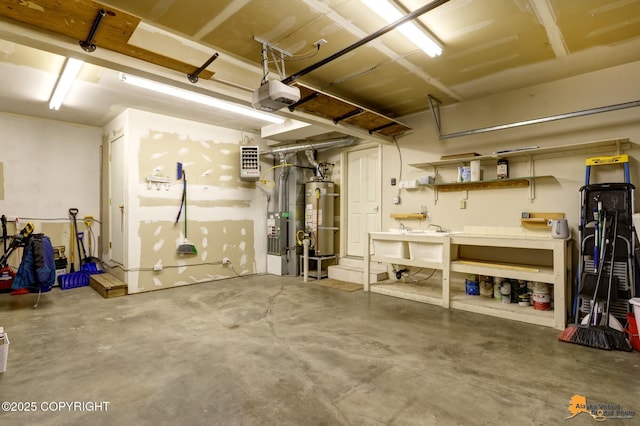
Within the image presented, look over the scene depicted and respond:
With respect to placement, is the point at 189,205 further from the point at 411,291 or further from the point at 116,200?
the point at 411,291

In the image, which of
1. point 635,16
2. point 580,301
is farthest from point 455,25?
point 580,301

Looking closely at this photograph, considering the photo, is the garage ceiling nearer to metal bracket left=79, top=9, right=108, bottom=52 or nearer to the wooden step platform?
metal bracket left=79, top=9, right=108, bottom=52

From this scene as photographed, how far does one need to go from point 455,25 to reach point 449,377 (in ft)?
9.30

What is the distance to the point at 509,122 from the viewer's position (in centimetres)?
435

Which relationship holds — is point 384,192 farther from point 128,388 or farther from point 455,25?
point 128,388

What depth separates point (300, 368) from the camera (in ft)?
8.30

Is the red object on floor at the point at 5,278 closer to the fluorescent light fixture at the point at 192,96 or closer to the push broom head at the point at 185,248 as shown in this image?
the push broom head at the point at 185,248

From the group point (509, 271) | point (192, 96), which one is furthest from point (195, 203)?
point (509, 271)

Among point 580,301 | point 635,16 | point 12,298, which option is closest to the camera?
point 635,16

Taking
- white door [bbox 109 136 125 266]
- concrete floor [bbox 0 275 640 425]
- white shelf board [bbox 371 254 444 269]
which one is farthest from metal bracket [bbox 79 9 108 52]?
white shelf board [bbox 371 254 444 269]

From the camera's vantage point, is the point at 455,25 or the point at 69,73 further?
the point at 69,73

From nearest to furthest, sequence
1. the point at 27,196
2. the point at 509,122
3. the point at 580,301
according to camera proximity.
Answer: the point at 580,301, the point at 509,122, the point at 27,196

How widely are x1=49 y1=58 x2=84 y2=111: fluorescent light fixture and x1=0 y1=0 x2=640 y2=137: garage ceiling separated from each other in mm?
101

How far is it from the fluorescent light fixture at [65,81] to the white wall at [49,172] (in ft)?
3.64
